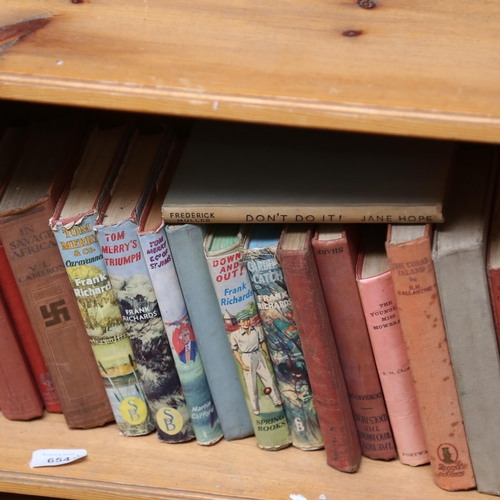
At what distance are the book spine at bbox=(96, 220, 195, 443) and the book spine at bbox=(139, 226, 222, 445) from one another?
11mm

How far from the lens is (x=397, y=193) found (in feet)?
2.34

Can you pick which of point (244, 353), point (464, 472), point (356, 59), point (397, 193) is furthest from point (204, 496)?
point (356, 59)

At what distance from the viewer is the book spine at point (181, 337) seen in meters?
0.79

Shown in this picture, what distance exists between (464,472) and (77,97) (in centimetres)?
54

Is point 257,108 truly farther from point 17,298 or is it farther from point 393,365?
point 17,298

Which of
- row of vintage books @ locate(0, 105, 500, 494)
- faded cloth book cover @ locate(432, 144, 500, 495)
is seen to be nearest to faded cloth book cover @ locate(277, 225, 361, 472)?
row of vintage books @ locate(0, 105, 500, 494)

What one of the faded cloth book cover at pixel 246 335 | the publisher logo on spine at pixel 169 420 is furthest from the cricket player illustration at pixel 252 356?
the publisher logo on spine at pixel 169 420

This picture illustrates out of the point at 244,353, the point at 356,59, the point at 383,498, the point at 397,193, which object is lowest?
the point at 383,498

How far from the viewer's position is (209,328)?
838 mm

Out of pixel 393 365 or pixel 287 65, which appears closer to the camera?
pixel 287 65

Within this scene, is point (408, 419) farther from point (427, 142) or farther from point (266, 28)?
point (266, 28)

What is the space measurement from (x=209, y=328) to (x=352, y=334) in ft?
0.52

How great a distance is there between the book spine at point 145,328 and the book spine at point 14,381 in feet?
0.53

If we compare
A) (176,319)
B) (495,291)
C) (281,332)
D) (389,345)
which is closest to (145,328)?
(176,319)
